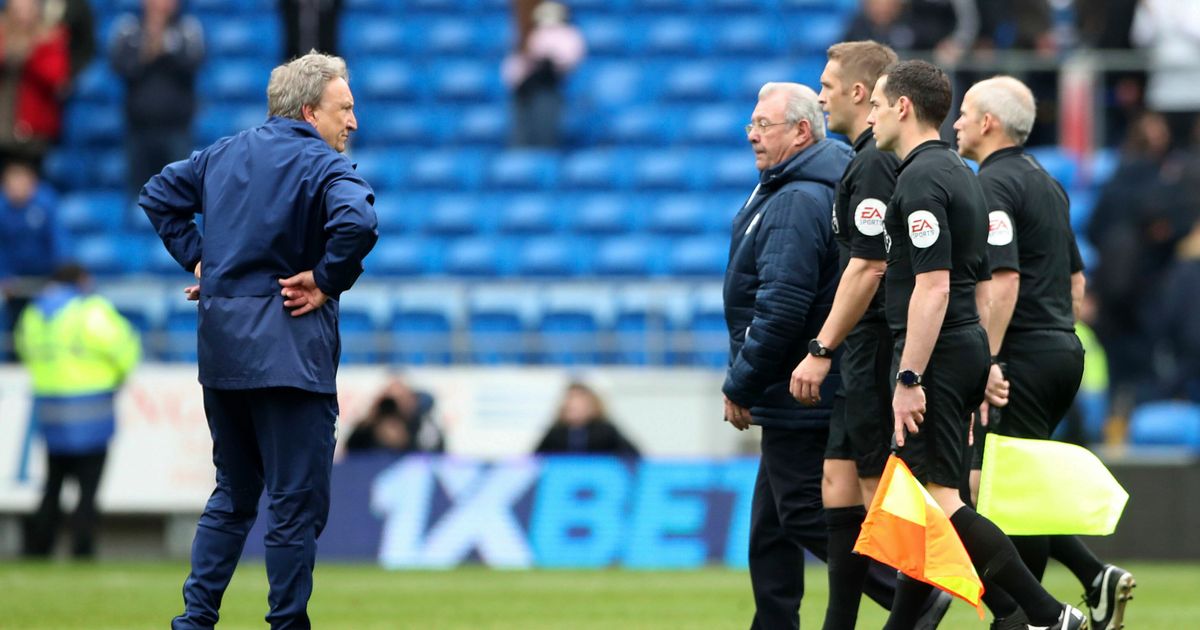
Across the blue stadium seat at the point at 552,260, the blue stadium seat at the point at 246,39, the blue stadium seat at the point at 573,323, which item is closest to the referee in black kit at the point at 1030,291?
the blue stadium seat at the point at 573,323

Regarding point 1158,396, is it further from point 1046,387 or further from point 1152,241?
point 1046,387

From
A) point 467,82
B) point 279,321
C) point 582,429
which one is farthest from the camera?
point 467,82

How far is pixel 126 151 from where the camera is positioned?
63.7 ft

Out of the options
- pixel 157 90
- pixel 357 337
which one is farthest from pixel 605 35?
pixel 357 337

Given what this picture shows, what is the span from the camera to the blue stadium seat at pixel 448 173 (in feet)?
62.6

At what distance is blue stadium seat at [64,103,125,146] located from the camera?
19.8 metres

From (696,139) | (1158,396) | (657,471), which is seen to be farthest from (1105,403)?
(696,139)

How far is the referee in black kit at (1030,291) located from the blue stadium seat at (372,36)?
13.1 meters

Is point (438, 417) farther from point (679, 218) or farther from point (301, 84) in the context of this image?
point (301, 84)

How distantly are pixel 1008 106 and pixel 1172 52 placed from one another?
37.7 feet

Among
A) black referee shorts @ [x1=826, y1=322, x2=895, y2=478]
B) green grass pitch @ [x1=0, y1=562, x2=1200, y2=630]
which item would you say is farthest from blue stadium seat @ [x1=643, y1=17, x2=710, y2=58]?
black referee shorts @ [x1=826, y1=322, x2=895, y2=478]

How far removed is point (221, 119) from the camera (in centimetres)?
1984

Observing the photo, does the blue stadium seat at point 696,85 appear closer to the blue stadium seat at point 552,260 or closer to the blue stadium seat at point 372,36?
the blue stadium seat at point 552,260

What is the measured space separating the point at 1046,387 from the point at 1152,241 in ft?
28.7
